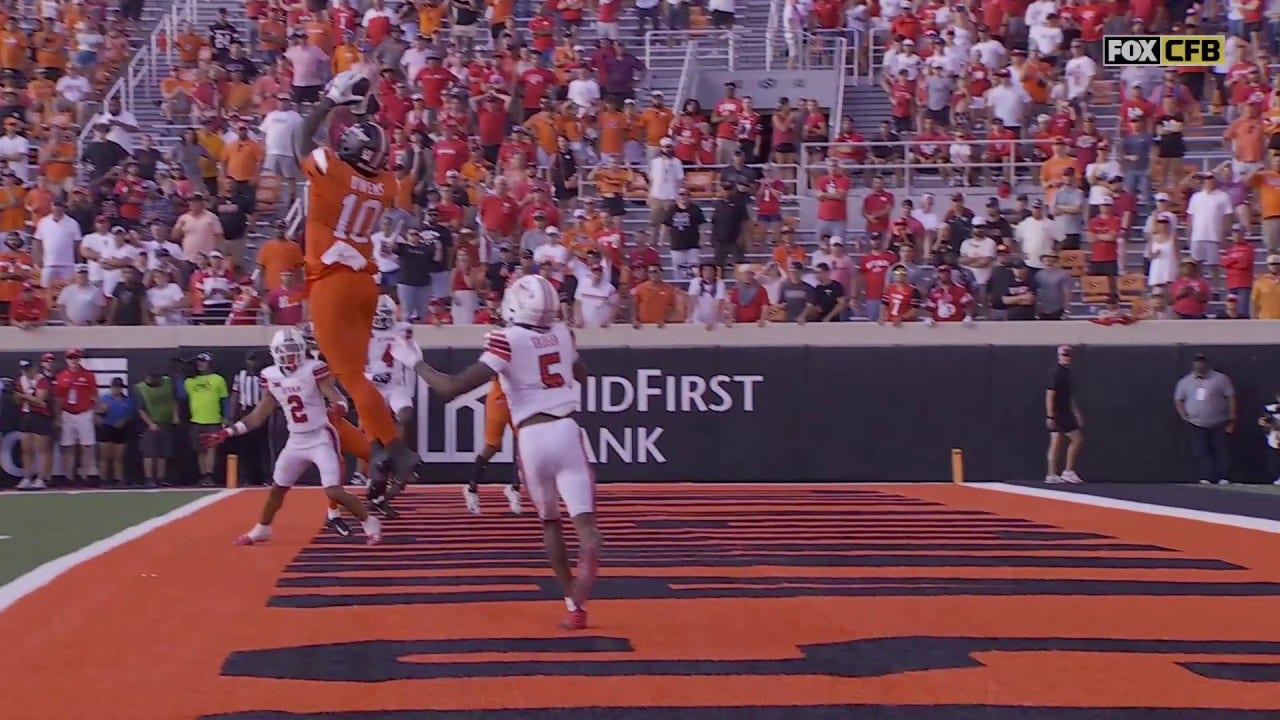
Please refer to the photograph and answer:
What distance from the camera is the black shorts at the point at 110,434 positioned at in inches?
750

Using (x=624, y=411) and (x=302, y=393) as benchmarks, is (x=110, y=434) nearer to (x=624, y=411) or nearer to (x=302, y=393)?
(x=624, y=411)

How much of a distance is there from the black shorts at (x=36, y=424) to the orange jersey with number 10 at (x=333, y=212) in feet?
32.7

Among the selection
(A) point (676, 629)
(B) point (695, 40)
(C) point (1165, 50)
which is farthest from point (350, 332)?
(B) point (695, 40)

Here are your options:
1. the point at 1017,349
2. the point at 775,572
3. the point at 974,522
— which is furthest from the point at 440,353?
the point at 775,572

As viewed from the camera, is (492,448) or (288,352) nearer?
(288,352)

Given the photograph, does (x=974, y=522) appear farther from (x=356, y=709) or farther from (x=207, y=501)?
(x=356, y=709)

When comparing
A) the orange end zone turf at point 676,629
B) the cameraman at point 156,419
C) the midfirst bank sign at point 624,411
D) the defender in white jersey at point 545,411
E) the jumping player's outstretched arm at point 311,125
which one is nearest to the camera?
the orange end zone turf at point 676,629

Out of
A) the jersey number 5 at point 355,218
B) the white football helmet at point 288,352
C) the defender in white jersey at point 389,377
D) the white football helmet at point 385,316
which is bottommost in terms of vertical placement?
the defender in white jersey at point 389,377

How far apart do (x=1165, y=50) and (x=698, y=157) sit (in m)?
5.88

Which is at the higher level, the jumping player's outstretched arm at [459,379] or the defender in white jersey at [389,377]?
the jumping player's outstretched arm at [459,379]

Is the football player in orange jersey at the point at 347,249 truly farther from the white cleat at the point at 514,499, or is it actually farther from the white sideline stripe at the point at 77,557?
the white cleat at the point at 514,499

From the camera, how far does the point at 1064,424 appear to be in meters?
18.7

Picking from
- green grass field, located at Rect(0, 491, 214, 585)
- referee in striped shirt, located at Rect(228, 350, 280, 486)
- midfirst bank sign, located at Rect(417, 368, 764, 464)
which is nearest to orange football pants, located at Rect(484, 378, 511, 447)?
green grass field, located at Rect(0, 491, 214, 585)

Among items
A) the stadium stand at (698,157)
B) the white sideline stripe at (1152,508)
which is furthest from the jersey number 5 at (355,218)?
the stadium stand at (698,157)
